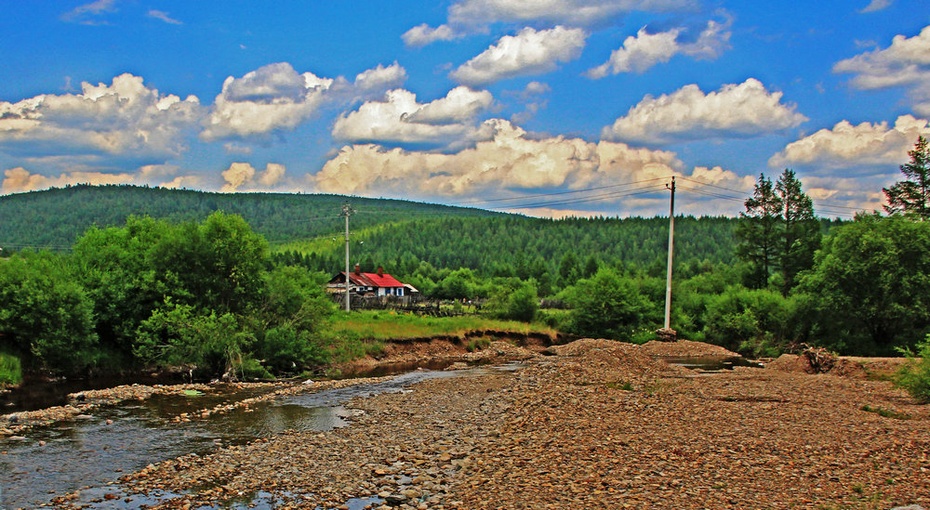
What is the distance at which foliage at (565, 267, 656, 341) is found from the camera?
7356 cm

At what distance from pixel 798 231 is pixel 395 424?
2399 inches

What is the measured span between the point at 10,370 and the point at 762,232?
221ft

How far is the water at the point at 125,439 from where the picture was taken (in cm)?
1576

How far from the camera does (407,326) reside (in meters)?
59.7

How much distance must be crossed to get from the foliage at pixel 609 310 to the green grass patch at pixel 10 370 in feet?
180

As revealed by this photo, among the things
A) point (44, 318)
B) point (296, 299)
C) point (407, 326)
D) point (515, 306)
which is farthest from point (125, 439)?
point (515, 306)

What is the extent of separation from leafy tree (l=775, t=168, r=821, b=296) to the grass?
25365mm

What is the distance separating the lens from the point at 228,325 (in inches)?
1419

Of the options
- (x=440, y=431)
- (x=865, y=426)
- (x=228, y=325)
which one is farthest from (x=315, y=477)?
(x=228, y=325)

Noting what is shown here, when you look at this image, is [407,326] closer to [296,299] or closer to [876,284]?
[296,299]

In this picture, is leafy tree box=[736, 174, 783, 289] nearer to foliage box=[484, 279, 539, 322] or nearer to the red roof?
foliage box=[484, 279, 539, 322]

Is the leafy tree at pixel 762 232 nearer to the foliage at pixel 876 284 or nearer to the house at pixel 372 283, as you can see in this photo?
the foliage at pixel 876 284

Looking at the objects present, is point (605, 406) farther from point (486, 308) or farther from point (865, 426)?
point (486, 308)

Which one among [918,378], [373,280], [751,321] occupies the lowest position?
[373,280]
